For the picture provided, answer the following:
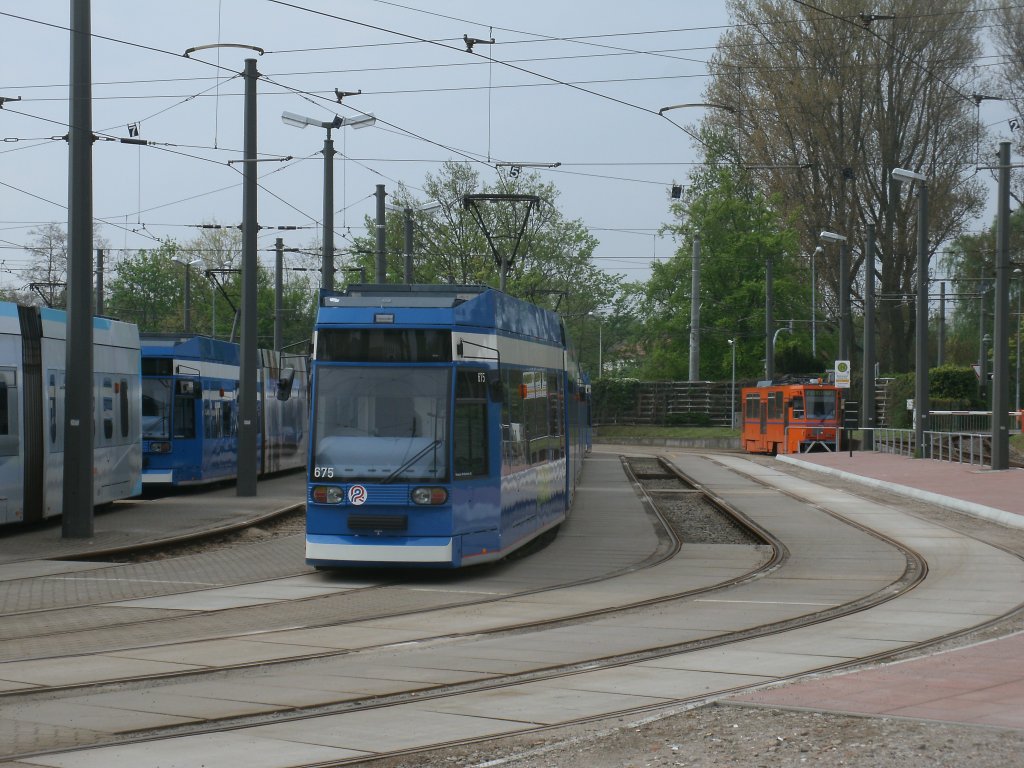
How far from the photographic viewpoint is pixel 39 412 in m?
19.3

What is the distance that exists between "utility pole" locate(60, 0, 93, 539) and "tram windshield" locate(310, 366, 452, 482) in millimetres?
5251

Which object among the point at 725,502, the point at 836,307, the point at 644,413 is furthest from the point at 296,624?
the point at 644,413

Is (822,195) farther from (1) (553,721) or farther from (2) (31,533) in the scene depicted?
(1) (553,721)

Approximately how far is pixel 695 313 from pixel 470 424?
177 feet

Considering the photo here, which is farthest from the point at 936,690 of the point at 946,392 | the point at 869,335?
the point at 946,392

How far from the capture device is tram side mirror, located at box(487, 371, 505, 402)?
48.9 ft

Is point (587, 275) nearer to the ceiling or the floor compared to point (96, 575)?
nearer to the ceiling

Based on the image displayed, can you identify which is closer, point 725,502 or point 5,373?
point 5,373

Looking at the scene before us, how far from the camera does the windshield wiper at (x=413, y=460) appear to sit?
1422cm

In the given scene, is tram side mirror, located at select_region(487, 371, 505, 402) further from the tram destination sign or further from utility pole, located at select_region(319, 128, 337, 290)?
the tram destination sign

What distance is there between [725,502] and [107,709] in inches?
765

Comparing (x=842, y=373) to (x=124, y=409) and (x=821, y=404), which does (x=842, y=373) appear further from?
(x=124, y=409)

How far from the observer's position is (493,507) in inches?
592

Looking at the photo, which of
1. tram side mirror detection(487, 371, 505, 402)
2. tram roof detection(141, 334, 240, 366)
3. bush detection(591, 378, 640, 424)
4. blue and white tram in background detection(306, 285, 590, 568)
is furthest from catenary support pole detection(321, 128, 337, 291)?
bush detection(591, 378, 640, 424)
